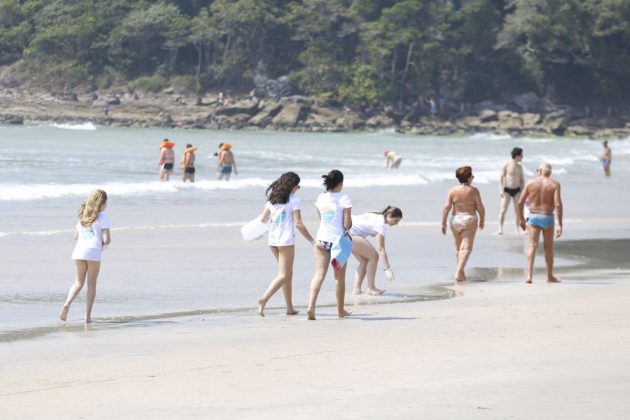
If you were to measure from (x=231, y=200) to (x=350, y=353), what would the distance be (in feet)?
57.3

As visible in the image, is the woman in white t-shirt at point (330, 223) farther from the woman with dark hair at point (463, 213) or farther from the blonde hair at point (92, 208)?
the woman with dark hair at point (463, 213)

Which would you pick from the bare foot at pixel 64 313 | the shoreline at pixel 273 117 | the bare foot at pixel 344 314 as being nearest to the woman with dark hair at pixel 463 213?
the bare foot at pixel 344 314

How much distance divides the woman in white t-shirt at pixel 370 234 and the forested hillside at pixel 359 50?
77715 millimetres

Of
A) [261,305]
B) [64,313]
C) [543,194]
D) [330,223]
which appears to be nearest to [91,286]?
[64,313]

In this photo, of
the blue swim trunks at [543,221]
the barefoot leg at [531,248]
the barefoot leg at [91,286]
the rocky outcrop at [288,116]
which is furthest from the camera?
the rocky outcrop at [288,116]

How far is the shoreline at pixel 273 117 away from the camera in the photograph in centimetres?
8694

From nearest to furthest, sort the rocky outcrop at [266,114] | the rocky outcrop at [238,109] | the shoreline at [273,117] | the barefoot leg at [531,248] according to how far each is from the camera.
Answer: the barefoot leg at [531,248] → the rocky outcrop at [266,114] → the shoreline at [273,117] → the rocky outcrop at [238,109]

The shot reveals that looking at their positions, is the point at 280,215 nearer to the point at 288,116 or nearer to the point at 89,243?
the point at 89,243

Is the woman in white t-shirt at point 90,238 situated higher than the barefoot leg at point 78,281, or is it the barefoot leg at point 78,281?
the woman in white t-shirt at point 90,238

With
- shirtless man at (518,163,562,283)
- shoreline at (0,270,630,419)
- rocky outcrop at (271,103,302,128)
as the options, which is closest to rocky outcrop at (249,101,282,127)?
rocky outcrop at (271,103,302,128)

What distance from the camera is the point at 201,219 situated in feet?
68.3

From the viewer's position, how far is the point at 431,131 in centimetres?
8725

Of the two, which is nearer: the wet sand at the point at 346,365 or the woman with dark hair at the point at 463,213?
the wet sand at the point at 346,365

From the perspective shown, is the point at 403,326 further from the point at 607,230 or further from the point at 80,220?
the point at 607,230
